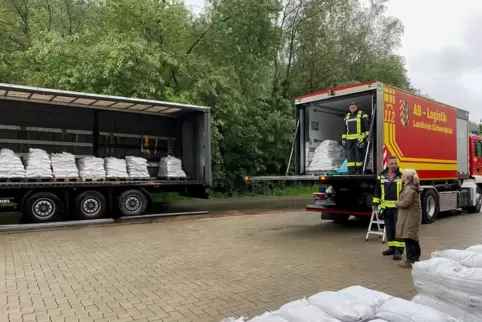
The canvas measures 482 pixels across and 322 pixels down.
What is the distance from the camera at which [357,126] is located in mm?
8852

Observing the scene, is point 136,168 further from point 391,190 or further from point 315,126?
point 391,190

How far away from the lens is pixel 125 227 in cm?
1020

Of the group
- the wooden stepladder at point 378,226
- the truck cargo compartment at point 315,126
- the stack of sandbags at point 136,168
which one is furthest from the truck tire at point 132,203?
the wooden stepladder at point 378,226

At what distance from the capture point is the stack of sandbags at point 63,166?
10602 millimetres

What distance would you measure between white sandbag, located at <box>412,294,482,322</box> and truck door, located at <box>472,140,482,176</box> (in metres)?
12.0

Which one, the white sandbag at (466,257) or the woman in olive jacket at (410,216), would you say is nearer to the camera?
the white sandbag at (466,257)

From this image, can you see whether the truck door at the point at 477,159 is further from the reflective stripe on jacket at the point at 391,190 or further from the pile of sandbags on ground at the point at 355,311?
the pile of sandbags on ground at the point at 355,311

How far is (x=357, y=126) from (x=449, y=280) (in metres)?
6.28

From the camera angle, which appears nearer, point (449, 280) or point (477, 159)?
point (449, 280)

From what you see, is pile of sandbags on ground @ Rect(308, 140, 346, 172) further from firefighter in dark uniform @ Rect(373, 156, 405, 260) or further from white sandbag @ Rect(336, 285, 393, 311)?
white sandbag @ Rect(336, 285, 393, 311)

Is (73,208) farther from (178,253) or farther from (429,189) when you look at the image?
(429,189)

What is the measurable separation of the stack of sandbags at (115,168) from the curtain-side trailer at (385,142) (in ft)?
14.6

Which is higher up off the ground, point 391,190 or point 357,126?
point 357,126

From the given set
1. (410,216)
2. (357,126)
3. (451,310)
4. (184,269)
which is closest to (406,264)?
(410,216)
